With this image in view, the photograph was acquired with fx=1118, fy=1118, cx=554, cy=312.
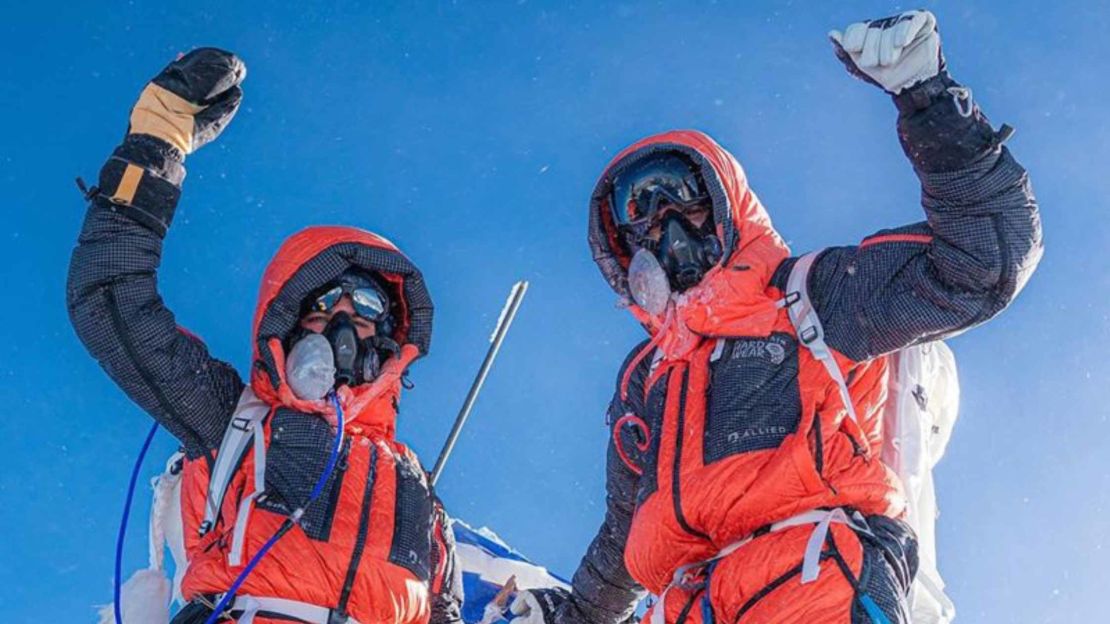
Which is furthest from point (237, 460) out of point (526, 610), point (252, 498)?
point (526, 610)

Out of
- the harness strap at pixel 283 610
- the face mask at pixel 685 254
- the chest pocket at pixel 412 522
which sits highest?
the face mask at pixel 685 254

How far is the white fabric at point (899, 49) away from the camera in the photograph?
4.04 meters

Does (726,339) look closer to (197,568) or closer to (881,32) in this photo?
(881,32)

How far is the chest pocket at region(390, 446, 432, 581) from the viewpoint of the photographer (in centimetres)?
538

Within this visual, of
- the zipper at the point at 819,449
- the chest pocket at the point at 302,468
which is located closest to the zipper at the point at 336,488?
the chest pocket at the point at 302,468

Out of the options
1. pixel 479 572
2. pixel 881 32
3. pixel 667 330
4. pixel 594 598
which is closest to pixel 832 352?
pixel 667 330

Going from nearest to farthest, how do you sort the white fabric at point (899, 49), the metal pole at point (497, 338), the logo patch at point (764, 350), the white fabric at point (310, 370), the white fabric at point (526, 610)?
the white fabric at point (899, 49), the logo patch at point (764, 350), the white fabric at point (310, 370), the white fabric at point (526, 610), the metal pole at point (497, 338)

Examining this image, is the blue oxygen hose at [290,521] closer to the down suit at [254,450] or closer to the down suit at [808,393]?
the down suit at [254,450]

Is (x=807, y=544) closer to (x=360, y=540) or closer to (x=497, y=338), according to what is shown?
(x=360, y=540)

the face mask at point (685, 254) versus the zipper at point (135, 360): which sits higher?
the zipper at point (135, 360)

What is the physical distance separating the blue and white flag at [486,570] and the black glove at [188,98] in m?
3.59

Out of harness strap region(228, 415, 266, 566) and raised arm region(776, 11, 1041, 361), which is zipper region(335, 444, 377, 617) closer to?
harness strap region(228, 415, 266, 566)

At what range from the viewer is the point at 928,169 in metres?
4.15

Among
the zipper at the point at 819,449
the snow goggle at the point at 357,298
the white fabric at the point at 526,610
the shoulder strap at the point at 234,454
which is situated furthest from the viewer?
the snow goggle at the point at 357,298
